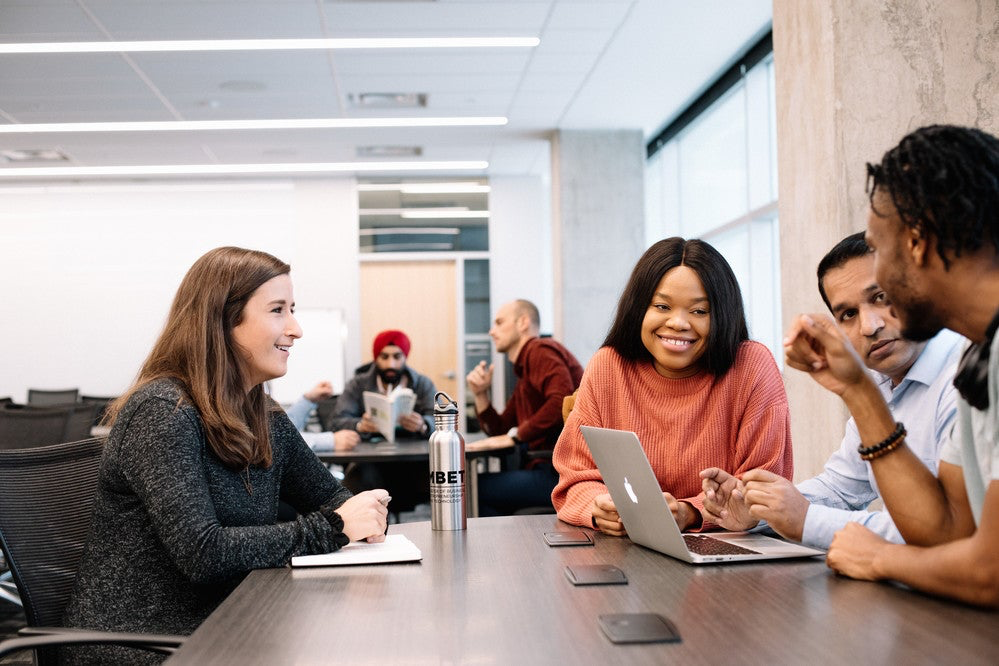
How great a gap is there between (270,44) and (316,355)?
4430 mm

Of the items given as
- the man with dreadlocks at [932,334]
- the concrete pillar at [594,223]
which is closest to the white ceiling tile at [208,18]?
the concrete pillar at [594,223]

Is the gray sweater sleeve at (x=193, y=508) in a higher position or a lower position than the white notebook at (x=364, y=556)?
higher

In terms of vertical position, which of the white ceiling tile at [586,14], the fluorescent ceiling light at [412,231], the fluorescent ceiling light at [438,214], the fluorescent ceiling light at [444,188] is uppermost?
the white ceiling tile at [586,14]

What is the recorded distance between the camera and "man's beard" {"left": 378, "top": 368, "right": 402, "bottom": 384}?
5.60 m

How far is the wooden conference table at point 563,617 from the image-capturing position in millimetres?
1036

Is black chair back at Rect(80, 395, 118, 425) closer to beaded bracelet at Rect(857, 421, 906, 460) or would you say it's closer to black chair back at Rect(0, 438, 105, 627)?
black chair back at Rect(0, 438, 105, 627)

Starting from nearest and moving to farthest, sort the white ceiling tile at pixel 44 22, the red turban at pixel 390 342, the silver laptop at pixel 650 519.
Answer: the silver laptop at pixel 650 519 → the white ceiling tile at pixel 44 22 → the red turban at pixel 390 342

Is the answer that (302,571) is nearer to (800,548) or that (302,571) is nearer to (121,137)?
(800,548)

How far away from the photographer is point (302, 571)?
1577mm

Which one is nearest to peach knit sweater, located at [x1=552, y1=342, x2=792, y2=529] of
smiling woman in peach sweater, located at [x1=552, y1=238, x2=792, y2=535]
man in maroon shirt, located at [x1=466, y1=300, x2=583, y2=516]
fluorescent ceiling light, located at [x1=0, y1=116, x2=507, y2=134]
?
smiling woman in peach sweater, located at [x1=552, y1=238, x2=792, y2=535]

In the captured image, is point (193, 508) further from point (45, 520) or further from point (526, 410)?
point (526, 410)

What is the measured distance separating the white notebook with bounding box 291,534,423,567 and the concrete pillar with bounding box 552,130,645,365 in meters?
6.64

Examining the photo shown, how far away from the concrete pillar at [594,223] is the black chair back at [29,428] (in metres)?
5.15

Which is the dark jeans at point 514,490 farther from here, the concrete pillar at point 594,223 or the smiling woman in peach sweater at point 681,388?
the concrete pillar at point 594,223
